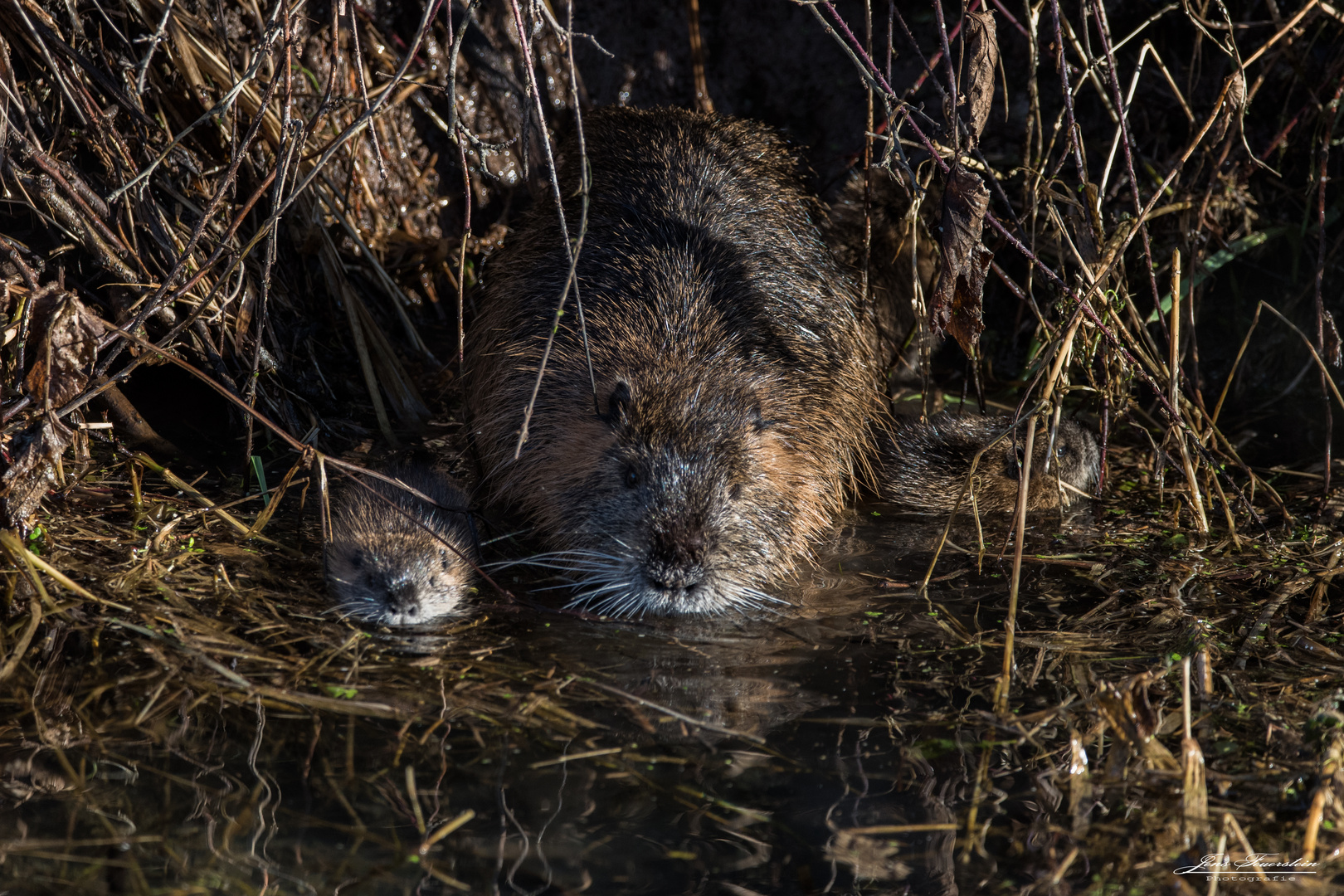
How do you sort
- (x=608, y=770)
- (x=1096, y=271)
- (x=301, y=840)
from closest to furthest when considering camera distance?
(x=301, y=840)
(x=608, y=770)
(x=1096, y=271)

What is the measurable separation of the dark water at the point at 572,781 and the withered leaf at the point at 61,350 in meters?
0.82

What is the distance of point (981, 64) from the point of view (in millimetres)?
2436

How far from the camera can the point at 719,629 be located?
8.49 ft

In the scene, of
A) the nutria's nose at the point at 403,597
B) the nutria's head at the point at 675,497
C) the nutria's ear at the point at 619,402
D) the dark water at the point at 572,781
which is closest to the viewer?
the dark water at the point at 572,781

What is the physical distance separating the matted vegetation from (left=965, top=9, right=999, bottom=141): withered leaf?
1cm

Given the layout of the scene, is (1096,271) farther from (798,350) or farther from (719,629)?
(719,629)

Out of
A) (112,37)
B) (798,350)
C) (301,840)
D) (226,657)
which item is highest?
(112,37)

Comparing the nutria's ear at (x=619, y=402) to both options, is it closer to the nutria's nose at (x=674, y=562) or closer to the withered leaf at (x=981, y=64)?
the nutria's nose at (x=674, y=562)

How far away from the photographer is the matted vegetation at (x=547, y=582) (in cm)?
180

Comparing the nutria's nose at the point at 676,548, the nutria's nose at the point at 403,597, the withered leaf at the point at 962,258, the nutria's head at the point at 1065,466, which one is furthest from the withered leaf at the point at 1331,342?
the nutria's nose at the point at 403,597

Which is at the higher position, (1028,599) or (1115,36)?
(1115,36)

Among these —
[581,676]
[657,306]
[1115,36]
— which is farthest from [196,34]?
[1115,36]

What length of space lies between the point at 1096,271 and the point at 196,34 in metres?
2.61

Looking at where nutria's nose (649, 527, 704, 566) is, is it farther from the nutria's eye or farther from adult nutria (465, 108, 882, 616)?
the nutria's eye
